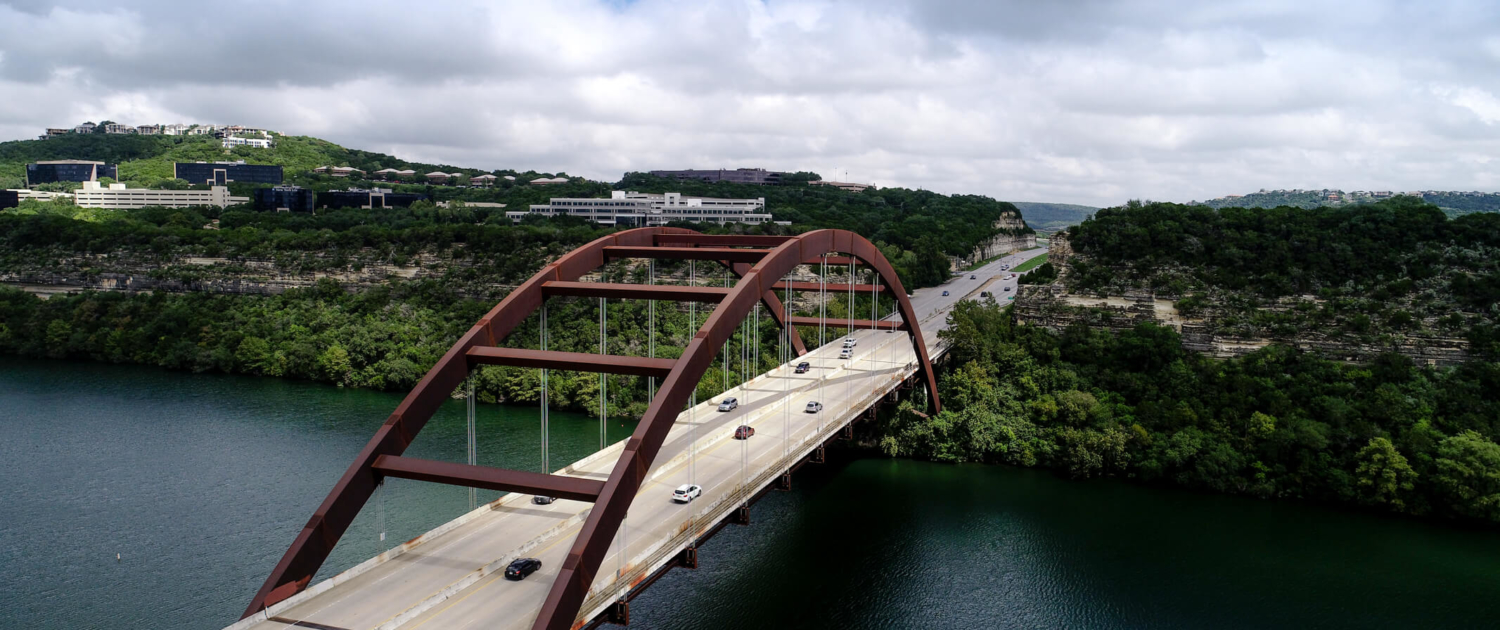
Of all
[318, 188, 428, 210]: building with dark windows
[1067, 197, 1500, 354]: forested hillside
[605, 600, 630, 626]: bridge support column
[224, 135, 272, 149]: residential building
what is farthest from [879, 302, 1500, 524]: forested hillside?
[224, 135, 272, 149]: residential building

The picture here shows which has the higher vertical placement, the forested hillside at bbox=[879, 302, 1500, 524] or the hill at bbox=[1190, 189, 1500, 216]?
the hill at bbox=[1190, 189, 1500, 216]

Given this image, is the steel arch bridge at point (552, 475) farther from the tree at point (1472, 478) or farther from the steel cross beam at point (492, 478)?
the tree at point (1472, 478)

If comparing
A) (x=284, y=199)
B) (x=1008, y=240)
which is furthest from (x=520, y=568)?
(x=1008, y=240)

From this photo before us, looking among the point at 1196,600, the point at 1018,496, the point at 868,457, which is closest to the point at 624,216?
the point at 868,457

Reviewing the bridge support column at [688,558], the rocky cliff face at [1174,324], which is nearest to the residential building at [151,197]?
the rocky cliff face at [1174,324]

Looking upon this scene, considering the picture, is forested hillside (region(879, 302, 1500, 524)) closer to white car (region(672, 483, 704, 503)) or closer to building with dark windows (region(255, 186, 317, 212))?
white car (region(672, 483, 704, 503))
